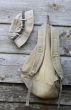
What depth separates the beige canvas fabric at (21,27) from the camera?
1.92 metres

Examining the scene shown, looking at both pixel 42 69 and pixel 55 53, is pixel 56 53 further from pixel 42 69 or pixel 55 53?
pixel 42 69

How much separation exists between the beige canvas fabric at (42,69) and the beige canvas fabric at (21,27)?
6 cm

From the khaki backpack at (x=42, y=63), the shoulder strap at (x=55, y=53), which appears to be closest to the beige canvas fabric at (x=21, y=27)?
Answer: the khaki backpack at (x=42, y=63)

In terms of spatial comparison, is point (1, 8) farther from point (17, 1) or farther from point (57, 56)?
point (57, 56)

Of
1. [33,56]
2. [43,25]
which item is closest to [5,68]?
[33,56]

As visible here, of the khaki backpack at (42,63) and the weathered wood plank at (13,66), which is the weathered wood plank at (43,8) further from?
the weathered wood plank at (13,66)

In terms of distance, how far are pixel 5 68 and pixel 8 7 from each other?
0.31 meters

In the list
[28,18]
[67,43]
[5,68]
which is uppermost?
[28,18]

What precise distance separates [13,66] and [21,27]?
20 cm

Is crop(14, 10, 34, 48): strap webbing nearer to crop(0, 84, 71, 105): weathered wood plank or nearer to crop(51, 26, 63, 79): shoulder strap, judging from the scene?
crop(51, 26, 63, 79): shoulder strap

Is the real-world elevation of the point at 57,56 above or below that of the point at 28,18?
below

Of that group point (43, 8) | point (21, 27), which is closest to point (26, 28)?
point (21, 27)

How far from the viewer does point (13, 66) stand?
76.6 inches

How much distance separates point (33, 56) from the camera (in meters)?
1.90
